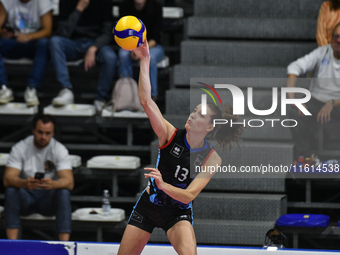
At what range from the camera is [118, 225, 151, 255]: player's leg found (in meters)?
3.80

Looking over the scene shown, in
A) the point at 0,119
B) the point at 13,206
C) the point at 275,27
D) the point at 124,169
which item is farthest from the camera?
the point at 275,27

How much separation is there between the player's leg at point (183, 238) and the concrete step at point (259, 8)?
3.70 metres

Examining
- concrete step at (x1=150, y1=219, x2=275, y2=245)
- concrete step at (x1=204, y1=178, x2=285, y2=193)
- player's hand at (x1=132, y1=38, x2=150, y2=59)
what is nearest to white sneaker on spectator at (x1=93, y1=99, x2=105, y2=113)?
concrete step at (x1=204, y1=178, x2=285, y2=193)

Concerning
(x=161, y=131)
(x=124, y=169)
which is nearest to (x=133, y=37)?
(x=161, y=131)

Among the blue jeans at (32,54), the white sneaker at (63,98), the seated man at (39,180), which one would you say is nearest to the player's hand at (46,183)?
the seated man at (39,180)

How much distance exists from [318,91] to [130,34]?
8.52ft

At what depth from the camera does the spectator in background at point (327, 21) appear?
5.83m

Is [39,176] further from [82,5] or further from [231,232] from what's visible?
[82,5]

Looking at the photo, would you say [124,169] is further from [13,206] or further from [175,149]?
[175,149]

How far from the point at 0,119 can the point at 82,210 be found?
1511 millimetres

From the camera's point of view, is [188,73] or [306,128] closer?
[306,128]

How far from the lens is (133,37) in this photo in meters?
3.52

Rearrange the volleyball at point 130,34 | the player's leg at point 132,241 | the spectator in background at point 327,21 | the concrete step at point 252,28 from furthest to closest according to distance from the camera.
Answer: the concrete step at point 252,28, the spectator in background at point 327,21, the player's leg at point 132,241, the volleyball at point 130,34

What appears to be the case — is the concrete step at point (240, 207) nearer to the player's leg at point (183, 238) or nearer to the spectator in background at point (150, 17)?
the spectator in background at point (150, 17)
